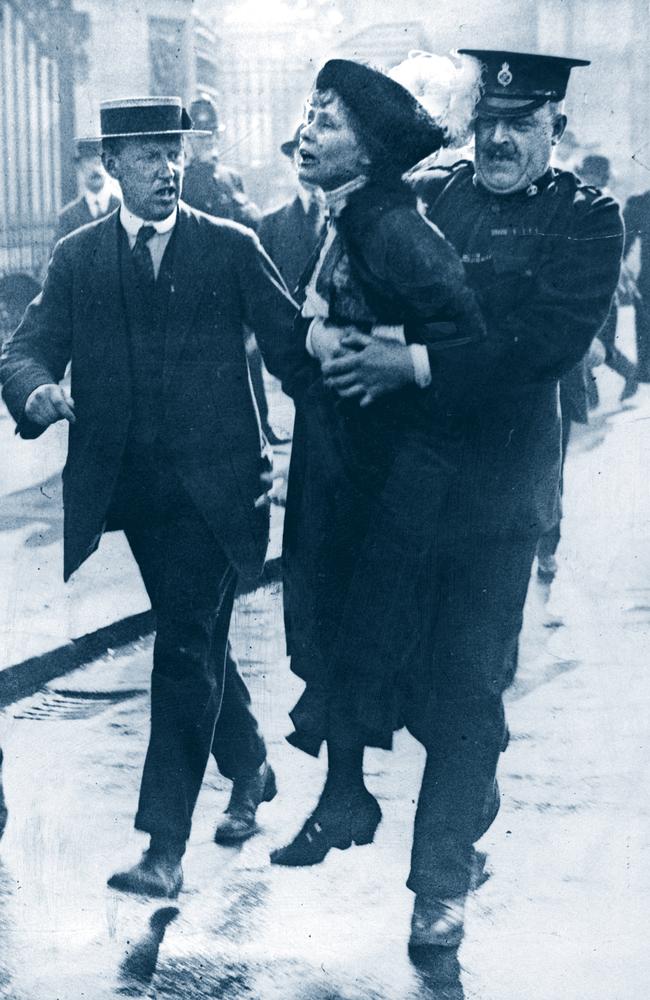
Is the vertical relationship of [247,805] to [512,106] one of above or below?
below

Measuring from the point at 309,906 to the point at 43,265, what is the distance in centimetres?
191

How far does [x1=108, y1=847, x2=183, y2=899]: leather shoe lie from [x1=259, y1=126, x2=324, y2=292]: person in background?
1.61 m

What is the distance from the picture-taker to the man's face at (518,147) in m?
3.85

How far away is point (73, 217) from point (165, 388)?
56 centimetres

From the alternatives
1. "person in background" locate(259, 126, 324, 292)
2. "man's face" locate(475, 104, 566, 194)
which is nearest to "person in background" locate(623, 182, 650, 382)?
"man's face" locate(475, 104, 566, 194)

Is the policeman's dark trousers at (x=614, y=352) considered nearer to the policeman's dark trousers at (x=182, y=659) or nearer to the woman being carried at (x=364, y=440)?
the woman being carried at (x=364, y=440)

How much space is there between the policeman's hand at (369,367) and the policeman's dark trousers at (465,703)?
18.1 inches

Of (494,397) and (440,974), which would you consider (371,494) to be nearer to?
(494,397)

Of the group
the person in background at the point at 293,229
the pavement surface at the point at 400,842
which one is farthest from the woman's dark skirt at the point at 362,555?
the person in background at the point at 293,229

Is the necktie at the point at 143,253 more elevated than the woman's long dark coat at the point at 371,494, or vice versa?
the necktie at the point at 143,253

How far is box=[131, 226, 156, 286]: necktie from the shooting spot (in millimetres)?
4004

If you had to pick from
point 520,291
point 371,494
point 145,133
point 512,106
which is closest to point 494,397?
point 520,291

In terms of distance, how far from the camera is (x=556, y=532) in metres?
4.11

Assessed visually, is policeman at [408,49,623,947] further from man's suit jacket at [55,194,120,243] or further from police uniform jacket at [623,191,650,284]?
man's suit jacket at [55,194,120,243]
